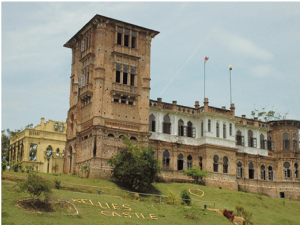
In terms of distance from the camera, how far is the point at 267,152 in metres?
63.1

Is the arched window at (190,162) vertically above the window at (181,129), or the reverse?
the window at (181,129)

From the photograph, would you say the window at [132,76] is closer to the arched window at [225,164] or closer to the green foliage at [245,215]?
the arched window at [225,164]

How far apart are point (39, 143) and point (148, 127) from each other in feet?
59.5

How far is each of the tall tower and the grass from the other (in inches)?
209

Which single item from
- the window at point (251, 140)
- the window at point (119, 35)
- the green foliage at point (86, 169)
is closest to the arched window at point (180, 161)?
the window at point (251, 140)

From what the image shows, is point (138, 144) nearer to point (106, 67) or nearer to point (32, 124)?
point (106, 67)

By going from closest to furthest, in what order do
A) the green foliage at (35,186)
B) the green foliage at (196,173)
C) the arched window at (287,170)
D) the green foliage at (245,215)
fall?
the green foliage at (35,186), the green foliage at (245,215), the green foliage at (196,173), the arched window at (287,170)

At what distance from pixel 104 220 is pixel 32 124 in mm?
→ 40609

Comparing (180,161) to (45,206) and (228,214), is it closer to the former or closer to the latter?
(228,214)

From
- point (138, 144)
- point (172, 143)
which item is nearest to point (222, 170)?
point (172, 143)

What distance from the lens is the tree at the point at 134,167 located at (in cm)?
4359

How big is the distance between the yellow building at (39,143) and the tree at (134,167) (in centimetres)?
1710

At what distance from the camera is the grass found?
1184 inches

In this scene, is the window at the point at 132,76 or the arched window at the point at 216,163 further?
the arched window at the point at 216,163
